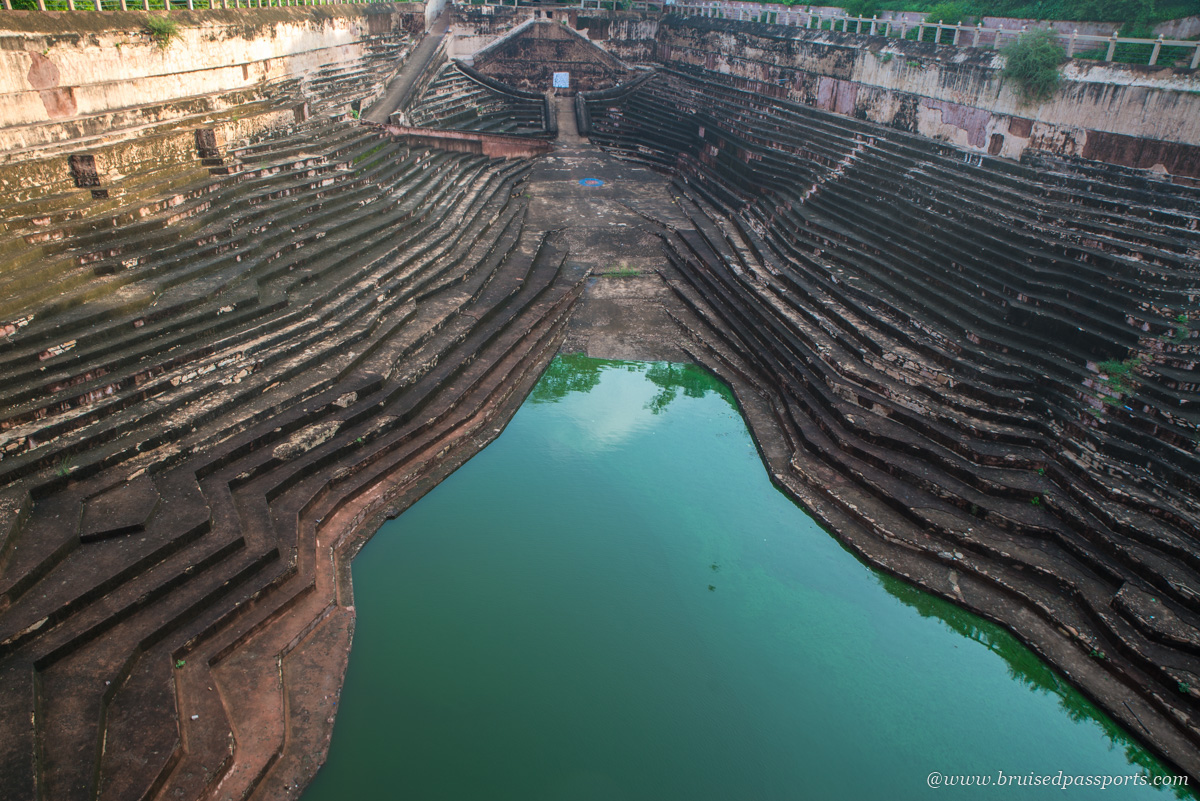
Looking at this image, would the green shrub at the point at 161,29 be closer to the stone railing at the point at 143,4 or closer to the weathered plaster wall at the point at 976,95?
the stone railing at the point at 143,4

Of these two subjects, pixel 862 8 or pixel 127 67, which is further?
pixel 862 8

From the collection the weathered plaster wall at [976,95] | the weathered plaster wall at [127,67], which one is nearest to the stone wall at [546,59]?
the weathered plaster wall at [976,95]

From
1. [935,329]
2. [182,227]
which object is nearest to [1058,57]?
[935,329]

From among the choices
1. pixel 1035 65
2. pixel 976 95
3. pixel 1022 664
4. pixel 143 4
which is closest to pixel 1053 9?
pixel 976 95

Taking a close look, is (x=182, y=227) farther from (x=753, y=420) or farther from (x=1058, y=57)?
(x=1058, y=57)

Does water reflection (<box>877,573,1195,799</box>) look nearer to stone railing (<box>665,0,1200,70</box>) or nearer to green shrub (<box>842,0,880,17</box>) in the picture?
stone railing (<box>665,0,1200,70</box>)

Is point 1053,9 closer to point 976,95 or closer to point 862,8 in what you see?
point 976,95
